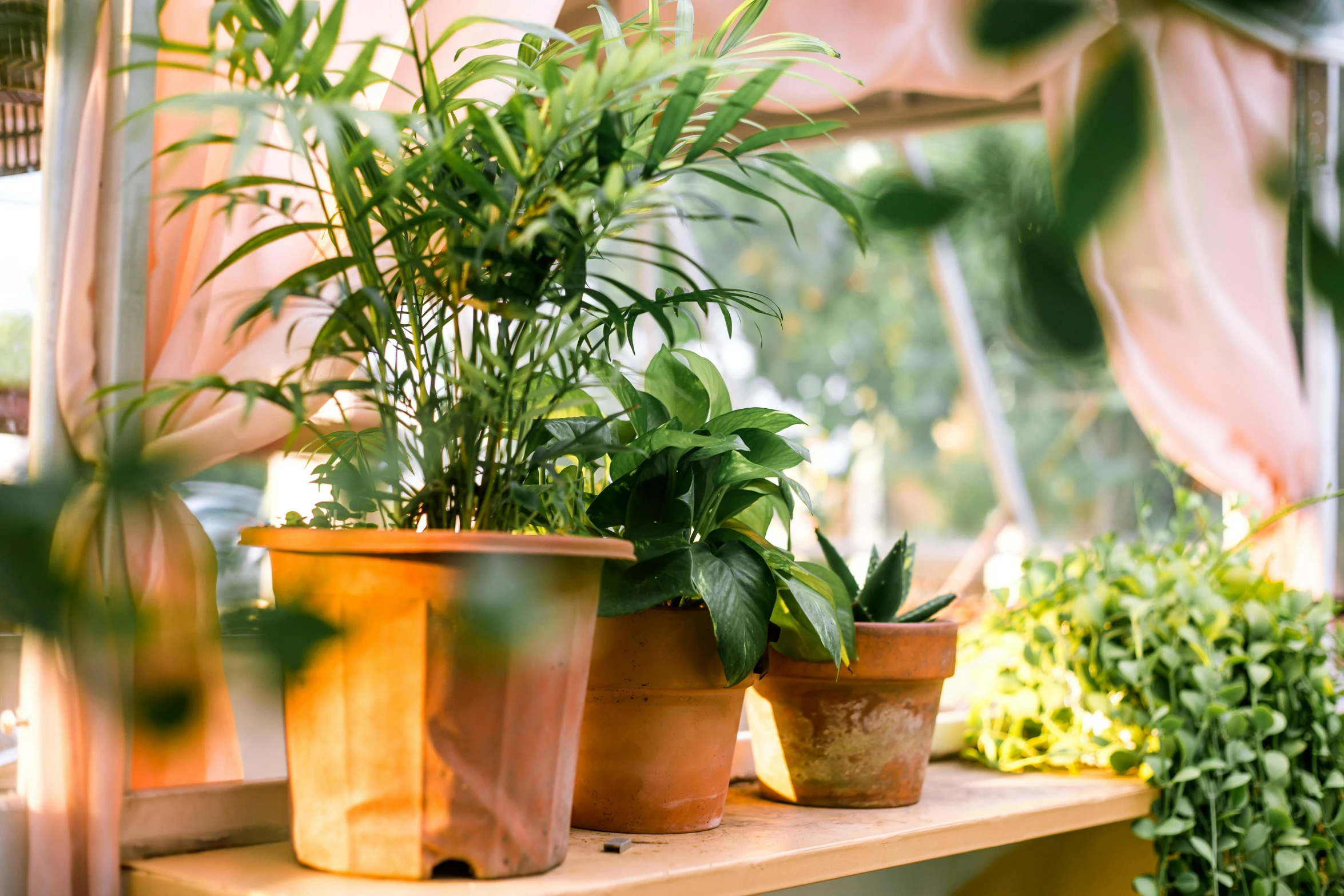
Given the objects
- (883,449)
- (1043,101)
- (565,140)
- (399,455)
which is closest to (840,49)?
(565,140)

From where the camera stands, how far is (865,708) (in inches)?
42.0

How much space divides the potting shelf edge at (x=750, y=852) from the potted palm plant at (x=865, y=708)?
3 cm

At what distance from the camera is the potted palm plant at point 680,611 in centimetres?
87

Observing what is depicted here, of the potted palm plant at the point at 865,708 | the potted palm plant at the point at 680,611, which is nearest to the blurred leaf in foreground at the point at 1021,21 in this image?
the potted palm plant at the point at 680,611

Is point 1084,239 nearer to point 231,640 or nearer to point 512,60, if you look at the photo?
point 231,640

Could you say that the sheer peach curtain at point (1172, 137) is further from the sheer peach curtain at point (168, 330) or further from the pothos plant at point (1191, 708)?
the pothos plant at point (1191, 708)

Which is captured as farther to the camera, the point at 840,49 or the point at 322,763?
the point at 840,49

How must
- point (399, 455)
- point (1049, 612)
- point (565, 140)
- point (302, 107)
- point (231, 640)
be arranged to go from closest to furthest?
point (231, 640) → point (302, 107) → point (399, 455) → point (565, 140) → point (1049, 612)

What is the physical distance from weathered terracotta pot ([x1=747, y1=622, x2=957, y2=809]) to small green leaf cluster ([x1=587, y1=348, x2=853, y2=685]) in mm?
73

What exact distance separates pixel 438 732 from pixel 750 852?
0.95ft

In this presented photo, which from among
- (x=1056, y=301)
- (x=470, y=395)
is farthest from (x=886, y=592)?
(x=1056, y=301)

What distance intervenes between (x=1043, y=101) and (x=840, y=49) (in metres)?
1.59

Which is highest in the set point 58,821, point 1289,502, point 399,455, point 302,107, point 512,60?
point 512,60

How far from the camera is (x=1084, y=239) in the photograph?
0.28 metres
